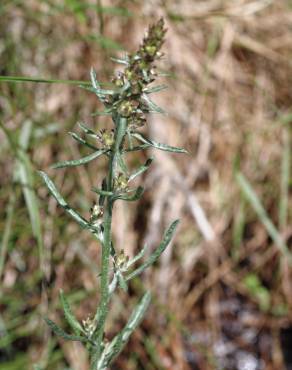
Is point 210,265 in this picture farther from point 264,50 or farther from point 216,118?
point 264,50

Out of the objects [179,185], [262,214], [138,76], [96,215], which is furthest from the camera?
[179,185]

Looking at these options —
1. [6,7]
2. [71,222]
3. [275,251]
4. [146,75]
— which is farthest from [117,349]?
[275,251]

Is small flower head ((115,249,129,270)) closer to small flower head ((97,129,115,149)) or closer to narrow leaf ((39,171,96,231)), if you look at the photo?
narrow leaf ((39,171,96,231))

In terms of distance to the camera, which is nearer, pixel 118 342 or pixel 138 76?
pixel 138 76

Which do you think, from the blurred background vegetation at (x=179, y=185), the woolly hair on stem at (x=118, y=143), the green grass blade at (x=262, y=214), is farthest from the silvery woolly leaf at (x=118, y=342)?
the green grass blade at (x=262, y=214)

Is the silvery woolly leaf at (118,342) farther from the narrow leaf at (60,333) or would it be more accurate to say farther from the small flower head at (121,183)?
the small flower head at (121,183)

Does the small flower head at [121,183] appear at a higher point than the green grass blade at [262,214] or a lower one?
higher

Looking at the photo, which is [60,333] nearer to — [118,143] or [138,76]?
[118,143]

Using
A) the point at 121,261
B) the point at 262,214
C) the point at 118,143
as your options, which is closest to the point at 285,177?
the point at 262,214

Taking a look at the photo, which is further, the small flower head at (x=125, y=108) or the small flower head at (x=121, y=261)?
the small flower head at (x=121, y=261)
